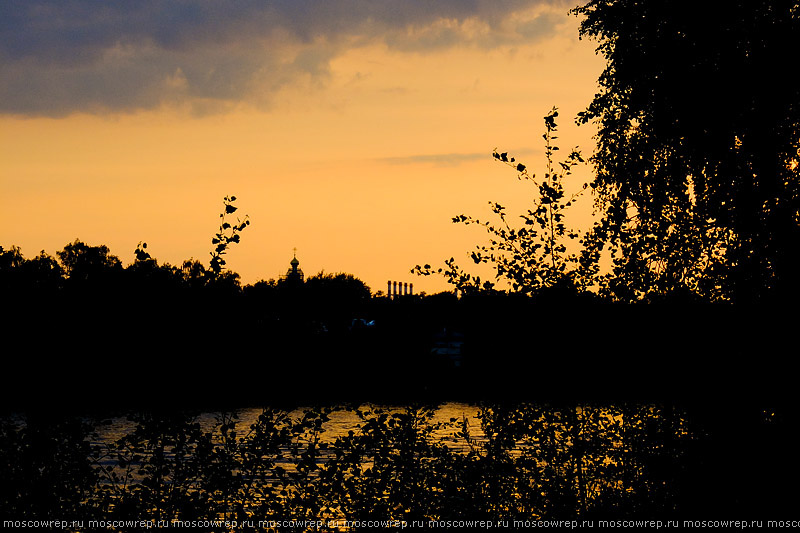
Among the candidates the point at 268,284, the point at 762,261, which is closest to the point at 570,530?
the point at 762,261

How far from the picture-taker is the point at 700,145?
45.1 ft

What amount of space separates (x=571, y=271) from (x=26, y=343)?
748cm

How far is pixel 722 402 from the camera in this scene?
9.01 metres

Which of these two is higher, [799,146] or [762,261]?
[799,146]

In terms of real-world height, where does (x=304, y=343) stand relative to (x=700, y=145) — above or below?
below

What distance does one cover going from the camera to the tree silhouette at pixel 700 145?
924 cm

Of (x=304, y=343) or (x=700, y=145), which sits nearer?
(x=304, y=343)

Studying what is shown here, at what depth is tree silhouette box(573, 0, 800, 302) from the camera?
924cm

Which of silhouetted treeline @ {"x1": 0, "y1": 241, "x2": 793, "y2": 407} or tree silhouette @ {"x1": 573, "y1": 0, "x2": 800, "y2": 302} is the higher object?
tree silhouette @ {"x1": 573, "y1": 0, "x2": 800, "y2": 302}

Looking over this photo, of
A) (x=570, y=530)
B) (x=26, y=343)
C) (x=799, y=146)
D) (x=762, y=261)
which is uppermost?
(x=799, y=146)

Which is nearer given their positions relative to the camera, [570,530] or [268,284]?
[570,530]

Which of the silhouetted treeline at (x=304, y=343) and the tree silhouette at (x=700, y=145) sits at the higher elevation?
the tree silhouette at (x=700, y=145)

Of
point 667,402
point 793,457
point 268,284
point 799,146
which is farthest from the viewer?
point 799,146

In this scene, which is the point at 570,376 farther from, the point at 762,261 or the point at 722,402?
the point at 762,261
